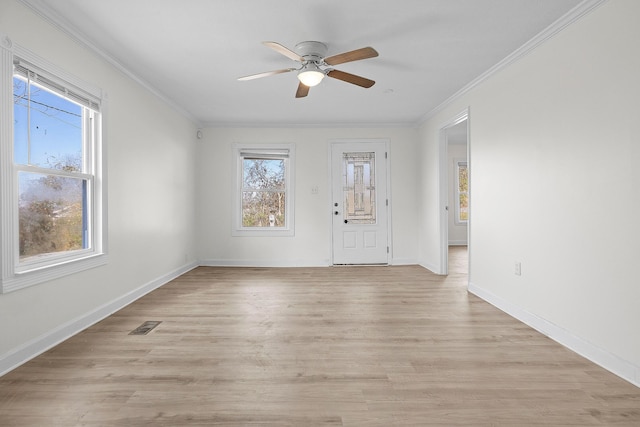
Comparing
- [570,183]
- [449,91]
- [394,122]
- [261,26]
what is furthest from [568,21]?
[394,122]

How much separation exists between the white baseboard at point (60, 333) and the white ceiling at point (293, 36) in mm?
2339

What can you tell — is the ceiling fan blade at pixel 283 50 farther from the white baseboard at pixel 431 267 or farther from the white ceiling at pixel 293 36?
the white baseboard at pixel 431 267

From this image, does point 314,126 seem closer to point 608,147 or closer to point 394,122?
point 394,122

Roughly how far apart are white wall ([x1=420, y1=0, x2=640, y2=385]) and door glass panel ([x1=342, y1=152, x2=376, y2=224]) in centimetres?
239

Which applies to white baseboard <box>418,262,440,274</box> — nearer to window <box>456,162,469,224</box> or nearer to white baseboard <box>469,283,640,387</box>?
white baseboard <box>469,283,640,387</box>

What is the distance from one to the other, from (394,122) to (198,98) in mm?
3202

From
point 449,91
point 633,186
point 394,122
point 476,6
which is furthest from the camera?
point 394,122

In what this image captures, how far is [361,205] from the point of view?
592 centimetres

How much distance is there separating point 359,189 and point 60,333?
178 inches

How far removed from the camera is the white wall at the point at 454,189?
891 centimetres

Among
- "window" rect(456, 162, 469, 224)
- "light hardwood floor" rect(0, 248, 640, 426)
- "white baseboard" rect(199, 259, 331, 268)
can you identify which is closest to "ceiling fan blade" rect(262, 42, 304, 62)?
"light hardwood floor" rect(0, 248, 640, 426)

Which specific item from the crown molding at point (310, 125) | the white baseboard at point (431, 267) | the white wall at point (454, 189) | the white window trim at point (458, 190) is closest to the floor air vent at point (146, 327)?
the crown molding at point (310, 125)

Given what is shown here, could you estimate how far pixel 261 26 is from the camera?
2701mm

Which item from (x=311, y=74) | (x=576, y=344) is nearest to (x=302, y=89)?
(x=311, y=74)
